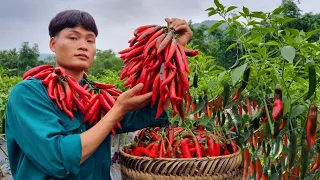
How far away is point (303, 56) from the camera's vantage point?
177 centimetres

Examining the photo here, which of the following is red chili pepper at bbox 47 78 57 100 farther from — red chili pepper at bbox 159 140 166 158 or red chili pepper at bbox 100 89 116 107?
red chili pepper at bbox 159 140 166 158

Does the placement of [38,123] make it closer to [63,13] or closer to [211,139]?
[63,13]

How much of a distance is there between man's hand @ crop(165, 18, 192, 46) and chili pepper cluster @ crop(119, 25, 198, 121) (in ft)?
0.09

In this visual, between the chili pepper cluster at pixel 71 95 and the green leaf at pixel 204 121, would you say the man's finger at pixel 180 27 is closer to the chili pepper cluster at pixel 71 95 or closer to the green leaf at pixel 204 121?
the chili pepper cluster at pixel 71 95

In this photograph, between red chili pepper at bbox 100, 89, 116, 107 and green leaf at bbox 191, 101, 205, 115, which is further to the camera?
green leaf at bbox 191, 101, 205, 115

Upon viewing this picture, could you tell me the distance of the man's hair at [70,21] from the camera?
5.59 feet

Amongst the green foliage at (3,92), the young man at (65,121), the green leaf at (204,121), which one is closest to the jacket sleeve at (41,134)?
the young man at (65,121)

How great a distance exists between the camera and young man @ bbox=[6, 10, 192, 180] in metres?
1.42

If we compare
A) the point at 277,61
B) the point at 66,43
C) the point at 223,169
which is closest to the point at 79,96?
the point at 66,43

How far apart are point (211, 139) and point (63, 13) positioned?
2.90ft

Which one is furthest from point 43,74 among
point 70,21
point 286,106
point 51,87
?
point 286,106

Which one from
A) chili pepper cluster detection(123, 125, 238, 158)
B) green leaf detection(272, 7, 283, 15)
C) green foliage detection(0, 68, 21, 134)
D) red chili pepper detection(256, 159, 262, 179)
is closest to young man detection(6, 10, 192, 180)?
chili pepper cluster detection(123, 125, 238, 158)

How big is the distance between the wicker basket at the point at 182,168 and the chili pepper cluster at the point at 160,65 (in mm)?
214

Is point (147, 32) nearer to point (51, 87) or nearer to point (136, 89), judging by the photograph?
point (136, 89)
